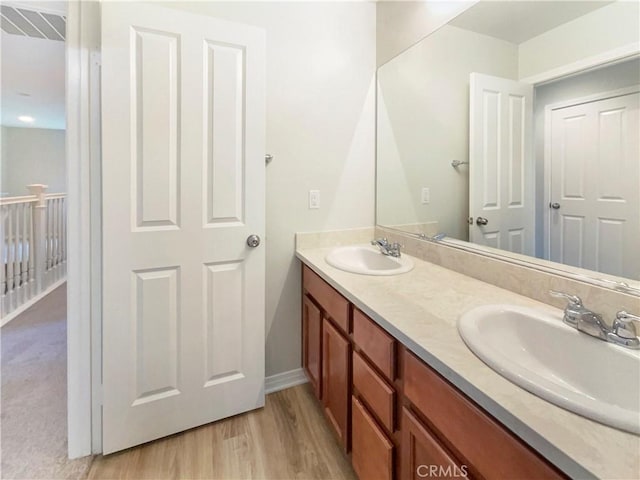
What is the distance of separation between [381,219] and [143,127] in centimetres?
139

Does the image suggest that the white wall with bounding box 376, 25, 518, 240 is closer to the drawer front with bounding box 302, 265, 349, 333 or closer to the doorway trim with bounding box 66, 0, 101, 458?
the drawer front with bounding box 302, 265, 349, 333

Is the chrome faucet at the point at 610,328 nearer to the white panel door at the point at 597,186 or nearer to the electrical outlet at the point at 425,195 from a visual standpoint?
the white panel door at the point at 597,186

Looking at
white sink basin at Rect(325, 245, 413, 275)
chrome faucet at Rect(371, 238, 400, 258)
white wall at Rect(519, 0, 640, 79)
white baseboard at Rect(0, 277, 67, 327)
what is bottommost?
white baseboard at Rect(0, 277, 67, 327)

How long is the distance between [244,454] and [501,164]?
5.51 ft

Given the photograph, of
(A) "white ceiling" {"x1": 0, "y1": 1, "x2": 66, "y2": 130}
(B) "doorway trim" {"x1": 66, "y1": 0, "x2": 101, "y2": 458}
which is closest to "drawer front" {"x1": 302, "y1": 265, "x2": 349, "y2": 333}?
(B) "doorway trim" {"x1": 66, "y1": 0, "x2": 101, "y2": 458}

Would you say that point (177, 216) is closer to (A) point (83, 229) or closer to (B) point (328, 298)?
(A) point (83, 229)

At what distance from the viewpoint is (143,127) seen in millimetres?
1353

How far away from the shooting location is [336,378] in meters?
1.34

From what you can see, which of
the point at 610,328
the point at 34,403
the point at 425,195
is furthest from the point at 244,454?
the point at 425,195

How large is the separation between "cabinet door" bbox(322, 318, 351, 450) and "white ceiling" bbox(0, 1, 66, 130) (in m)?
1.89

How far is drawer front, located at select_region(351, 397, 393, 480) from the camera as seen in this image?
3.11 feet

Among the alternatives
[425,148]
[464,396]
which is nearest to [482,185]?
[425,148]

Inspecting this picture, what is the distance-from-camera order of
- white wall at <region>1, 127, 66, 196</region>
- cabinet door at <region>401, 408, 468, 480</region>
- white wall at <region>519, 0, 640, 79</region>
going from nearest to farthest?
cabinet door at <region>401, 408, 468, 480</region> < white wall at <region>519, 0, 640, 79</region> < white wall at <region>1, 127, 66, 196</region>

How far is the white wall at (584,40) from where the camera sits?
878 mm
